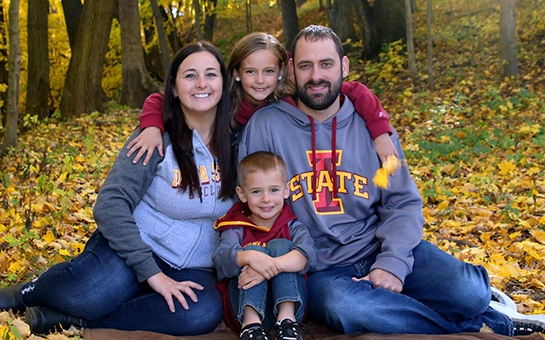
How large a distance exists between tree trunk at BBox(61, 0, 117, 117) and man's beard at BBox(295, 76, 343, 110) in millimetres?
9901

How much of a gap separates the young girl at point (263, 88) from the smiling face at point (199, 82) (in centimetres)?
24

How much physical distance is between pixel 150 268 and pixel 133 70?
37.6 feet

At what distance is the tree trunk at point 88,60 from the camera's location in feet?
41.7

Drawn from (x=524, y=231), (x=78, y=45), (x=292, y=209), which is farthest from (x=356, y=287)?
(x=78, y=45)

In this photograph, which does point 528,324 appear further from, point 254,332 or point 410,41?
point 410,41

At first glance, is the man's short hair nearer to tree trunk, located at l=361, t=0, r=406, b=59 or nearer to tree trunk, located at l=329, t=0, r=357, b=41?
tree trunk, located at l=361, t=0, r=406, b=59

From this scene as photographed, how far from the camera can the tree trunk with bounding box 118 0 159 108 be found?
13922mm

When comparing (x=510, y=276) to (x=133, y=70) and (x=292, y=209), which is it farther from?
(x=133, y=70)

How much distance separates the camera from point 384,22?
15.3 meters

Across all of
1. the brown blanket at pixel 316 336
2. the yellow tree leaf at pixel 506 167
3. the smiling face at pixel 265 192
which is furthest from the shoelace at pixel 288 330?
the yellow tree leaf at pixel 506 167

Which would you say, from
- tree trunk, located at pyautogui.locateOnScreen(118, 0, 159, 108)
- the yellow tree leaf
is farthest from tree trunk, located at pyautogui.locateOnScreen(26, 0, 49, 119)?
the yellow tree leaf

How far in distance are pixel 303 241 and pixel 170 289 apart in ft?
2.58

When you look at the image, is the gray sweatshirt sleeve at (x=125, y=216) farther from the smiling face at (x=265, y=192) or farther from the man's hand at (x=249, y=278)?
the smiling face at (x=265, y=192)

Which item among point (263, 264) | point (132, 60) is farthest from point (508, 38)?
point (263, 264)
